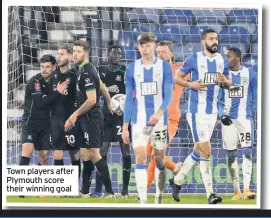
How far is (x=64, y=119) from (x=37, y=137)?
0.38 metres

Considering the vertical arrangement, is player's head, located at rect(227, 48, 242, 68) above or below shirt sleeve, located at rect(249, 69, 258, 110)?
above

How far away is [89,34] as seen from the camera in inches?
342

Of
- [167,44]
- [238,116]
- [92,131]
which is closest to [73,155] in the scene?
[92,131]

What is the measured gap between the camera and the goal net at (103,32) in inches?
342

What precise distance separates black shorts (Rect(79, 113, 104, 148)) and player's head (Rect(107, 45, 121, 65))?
2.05 ft

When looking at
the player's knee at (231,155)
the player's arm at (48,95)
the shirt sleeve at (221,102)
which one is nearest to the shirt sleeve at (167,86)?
the shirt sleeve at (221,102)

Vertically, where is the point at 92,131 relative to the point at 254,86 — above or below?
below

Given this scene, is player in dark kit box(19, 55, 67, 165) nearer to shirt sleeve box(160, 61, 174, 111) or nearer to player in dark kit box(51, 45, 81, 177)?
player in dark kit box(51, 45, 81, 177)

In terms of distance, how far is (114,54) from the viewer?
8.70 metres

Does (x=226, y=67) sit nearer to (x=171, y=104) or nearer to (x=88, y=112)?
(x=171, y=104)

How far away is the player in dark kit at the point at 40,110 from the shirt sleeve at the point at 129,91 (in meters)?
0.72

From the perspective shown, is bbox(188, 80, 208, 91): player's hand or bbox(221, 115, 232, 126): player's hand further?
bbox(221, 115, 232, 126): player's hand

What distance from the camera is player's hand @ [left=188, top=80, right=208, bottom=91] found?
8703mm

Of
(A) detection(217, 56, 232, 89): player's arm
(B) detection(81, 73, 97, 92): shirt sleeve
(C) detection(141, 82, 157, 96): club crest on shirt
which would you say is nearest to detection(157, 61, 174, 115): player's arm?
(C) detection(141, 82, 157, 96): club crest on shirt
